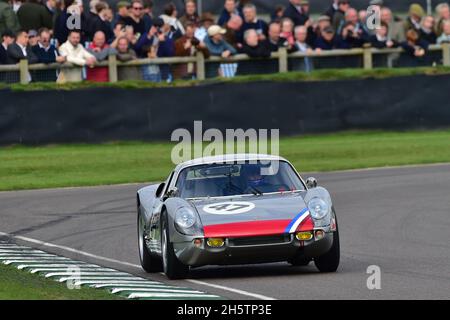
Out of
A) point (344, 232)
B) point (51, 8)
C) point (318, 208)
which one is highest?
point (51, 8)

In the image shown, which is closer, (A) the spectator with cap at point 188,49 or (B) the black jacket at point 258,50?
(A) the spectator with cap at point 188,49

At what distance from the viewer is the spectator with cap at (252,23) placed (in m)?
24.1

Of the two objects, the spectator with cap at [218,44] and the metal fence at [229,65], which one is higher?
the spectator with cap at [218,44]

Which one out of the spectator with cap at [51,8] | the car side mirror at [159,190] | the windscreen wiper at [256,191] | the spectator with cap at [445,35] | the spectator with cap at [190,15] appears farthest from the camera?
the spectator with cap at [445,35]

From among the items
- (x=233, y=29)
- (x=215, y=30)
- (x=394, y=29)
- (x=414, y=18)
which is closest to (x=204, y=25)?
(x=215, y=30)

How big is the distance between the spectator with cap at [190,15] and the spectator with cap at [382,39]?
3708 millimetres

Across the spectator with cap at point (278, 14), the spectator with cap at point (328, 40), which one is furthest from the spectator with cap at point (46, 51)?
the spectator with cap at point (328, 40)

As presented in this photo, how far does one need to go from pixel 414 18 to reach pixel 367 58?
156 centimetres

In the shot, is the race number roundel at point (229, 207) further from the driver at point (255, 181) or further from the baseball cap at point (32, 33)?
the baseball cap at point (32, 33)

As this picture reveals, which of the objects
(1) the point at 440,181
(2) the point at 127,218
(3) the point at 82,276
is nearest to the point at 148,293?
(3) the point at 82,276

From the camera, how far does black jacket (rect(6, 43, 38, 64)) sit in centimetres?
2273

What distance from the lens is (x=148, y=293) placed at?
363 inches

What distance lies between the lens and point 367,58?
25656mm

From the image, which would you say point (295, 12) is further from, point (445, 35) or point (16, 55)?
point (16, 55)
